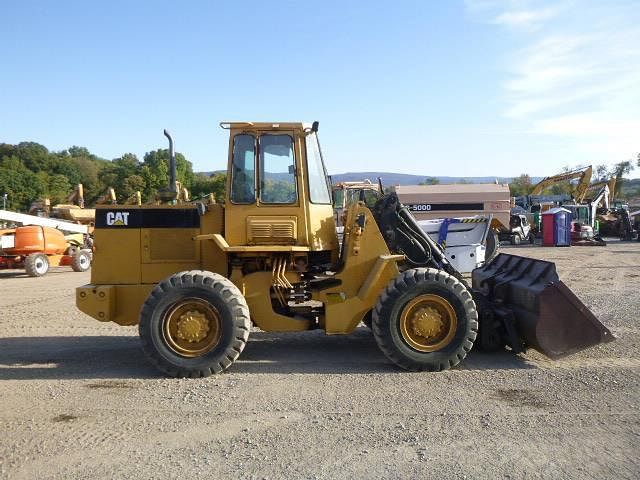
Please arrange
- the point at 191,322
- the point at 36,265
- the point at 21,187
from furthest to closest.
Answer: the point at 21,187 → the point at 36,265 → the point at 191,322

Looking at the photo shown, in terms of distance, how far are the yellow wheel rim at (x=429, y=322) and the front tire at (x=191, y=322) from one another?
1.75m

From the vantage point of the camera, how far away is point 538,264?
23.3 feet

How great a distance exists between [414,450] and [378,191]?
399 centimetres

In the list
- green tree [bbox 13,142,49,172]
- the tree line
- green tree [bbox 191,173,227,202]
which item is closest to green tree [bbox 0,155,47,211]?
the tree line

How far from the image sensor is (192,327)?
6223mm

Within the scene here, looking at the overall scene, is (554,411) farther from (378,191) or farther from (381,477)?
(378,191)

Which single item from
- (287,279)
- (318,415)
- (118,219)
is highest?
(118,219)

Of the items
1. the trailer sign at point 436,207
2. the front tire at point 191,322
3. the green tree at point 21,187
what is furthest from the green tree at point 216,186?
the green tree at point 21,187

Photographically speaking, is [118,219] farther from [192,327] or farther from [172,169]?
[192,327]

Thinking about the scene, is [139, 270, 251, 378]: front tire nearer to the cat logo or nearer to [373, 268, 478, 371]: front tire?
the cat logo

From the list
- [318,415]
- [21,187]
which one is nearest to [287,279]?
[318,415]

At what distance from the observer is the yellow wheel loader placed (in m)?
6.22

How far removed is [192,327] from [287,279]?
4.08 ft

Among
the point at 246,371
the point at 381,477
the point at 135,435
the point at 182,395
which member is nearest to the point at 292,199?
the point at 246,371
